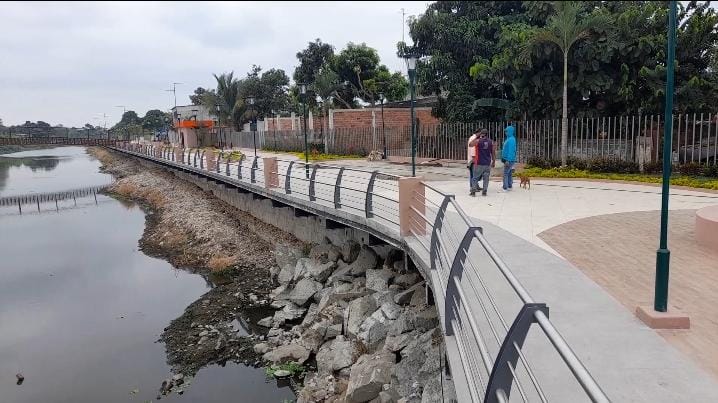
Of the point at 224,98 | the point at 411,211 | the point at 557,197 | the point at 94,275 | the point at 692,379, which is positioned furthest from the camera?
the point at 224,98

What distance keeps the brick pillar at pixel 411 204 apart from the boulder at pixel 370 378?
1947 mm

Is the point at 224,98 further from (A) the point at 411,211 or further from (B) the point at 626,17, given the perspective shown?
(A) the point at 411,211

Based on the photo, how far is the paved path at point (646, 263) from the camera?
4.63 meters

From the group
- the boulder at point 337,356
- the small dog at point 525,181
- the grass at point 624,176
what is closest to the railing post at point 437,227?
the boulder at point 337,356

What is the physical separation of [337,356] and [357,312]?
3.50ft

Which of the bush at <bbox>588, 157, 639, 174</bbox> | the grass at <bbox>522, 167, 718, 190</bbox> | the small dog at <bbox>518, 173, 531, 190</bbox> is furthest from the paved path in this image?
the bush at <bbox>588, 157, 639, 174</bbox>

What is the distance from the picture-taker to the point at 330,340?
365 inches

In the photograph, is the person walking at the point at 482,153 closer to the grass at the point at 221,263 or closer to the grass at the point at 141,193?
the grass at the point at 221,263

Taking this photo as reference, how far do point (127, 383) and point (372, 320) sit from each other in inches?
194

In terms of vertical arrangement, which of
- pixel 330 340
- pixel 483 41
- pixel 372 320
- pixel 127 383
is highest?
pixel 483 41

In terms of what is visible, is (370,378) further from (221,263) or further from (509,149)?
(221,263)

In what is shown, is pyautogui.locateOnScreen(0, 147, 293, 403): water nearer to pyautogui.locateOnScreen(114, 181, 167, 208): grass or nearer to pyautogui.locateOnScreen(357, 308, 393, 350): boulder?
pyautogui.locateOnScreen(357, 308, 393, 350): boulder

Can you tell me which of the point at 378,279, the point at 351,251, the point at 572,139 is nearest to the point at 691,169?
the point at 572,139

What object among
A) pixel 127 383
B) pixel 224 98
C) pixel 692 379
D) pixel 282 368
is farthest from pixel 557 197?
pixel 224 98
